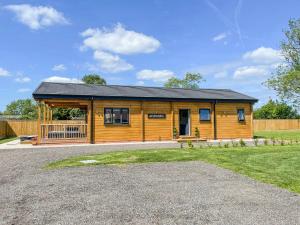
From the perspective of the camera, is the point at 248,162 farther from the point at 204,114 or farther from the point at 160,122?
the point at 204,114

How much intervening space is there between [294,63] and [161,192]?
33.4 meters

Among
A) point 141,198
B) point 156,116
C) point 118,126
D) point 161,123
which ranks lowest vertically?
point 141,198

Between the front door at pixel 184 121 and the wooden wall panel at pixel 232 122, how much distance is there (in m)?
2.25

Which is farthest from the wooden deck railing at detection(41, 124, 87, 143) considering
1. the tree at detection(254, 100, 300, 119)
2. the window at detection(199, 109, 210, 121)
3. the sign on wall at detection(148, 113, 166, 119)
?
the tree at detection(254, 100, 300, 119)

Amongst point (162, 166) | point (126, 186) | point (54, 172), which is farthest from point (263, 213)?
point (54, 172)

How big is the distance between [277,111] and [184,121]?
3468 centimetres

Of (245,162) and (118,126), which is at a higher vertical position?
(118,126)

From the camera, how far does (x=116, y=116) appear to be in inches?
708

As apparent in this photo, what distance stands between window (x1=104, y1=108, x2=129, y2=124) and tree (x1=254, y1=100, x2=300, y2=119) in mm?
37759

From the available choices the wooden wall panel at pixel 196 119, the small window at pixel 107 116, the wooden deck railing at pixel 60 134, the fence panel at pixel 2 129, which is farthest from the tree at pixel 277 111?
the fence panel at pixel 2 129

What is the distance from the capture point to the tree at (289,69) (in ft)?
105

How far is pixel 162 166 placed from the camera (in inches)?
342

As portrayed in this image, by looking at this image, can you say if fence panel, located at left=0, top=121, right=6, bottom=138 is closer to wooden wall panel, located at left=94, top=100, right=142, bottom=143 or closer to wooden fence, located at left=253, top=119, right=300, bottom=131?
wooden wall panel, located at left=94, top=100, right=142, bottom=143

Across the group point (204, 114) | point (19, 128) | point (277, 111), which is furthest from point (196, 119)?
point (277, 111)
